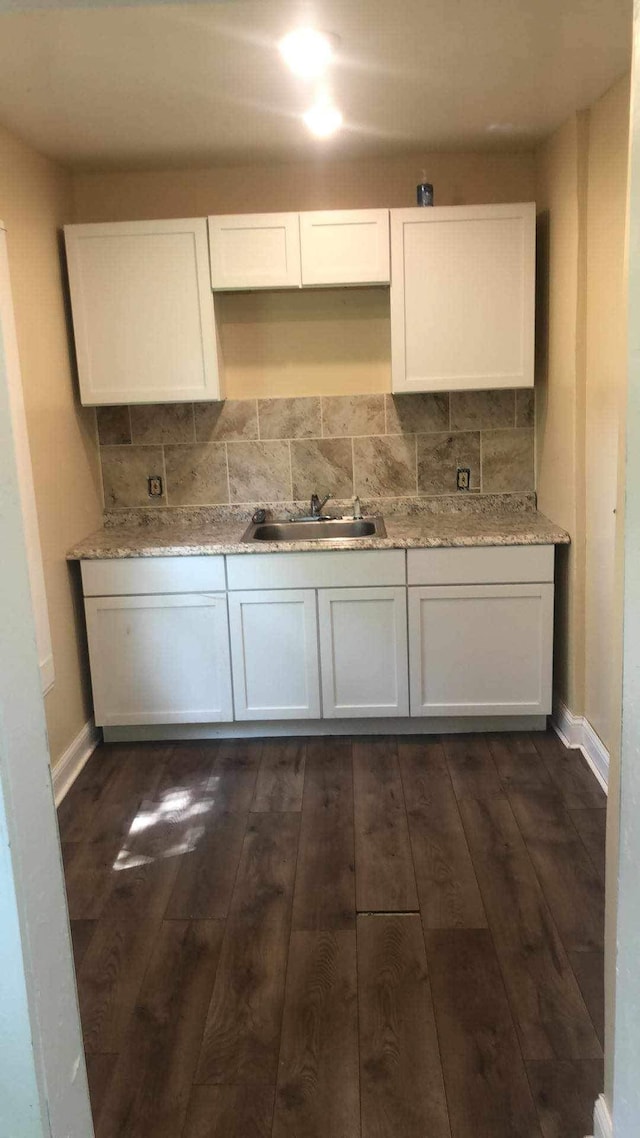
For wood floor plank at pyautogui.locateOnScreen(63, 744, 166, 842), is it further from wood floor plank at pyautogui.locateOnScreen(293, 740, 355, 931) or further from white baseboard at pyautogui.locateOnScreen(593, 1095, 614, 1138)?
white baseboard at pyautogui.locateOnScreen(593, 1095, 614, 1138)

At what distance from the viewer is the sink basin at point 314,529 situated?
3.67m

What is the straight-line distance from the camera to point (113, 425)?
12.4 feet

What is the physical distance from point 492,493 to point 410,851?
174cm

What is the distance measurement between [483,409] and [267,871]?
2.18 meters

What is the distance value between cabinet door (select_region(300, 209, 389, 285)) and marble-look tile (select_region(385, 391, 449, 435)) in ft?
1.82

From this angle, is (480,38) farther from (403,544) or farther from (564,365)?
(403,544)

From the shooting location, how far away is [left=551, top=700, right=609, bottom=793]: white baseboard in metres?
3.03

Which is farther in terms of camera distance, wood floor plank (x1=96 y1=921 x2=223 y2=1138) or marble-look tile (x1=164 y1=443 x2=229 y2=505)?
marble-look tile (x1=164 y1=443 x2=229 y2=505)

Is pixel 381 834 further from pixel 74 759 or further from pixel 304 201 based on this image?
pixel 304 201

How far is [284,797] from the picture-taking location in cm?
304

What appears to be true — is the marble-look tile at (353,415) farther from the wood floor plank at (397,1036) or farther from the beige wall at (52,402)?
the wood floor plank at (397,1036)

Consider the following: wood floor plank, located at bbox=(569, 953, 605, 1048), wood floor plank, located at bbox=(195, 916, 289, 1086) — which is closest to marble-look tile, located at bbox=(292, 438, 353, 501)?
wood floor plank, located at bbox=(195, 916, 289, 1086)

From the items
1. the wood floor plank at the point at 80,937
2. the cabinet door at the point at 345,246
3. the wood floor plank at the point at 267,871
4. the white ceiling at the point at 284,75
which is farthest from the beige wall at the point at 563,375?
the wood floor plank at the point at 80,937

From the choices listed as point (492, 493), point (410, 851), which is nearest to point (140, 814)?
point (410, 851)
